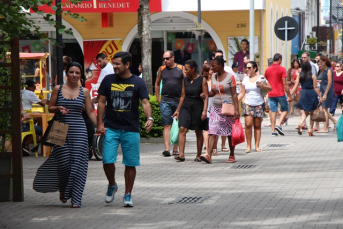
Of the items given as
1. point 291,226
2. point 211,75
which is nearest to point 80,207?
point 291,226

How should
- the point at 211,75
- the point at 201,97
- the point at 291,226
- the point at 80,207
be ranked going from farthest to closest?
1. the point at 211,75
2. the point at 201,97
3. the point at 80,207
4. the point at 291,226

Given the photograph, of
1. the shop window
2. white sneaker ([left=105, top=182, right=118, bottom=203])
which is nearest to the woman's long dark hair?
the shop window

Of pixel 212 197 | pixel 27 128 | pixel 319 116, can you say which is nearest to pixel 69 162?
pixel 212 197

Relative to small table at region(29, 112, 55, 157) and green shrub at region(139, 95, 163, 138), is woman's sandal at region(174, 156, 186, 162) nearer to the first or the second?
small table at region(29, 112, 55, 157)

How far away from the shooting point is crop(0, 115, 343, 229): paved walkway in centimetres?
820

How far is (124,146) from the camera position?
9328mm

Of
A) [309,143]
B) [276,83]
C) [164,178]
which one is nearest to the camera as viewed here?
[164,178]

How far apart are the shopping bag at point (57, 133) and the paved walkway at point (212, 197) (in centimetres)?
75

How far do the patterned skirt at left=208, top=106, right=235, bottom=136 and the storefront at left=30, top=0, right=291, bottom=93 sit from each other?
12733 mm

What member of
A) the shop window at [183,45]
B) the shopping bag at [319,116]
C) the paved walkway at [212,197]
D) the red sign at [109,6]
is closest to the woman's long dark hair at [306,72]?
the shopping bag at [319,116]

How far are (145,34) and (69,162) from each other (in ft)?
34.3

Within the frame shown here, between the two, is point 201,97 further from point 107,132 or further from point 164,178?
point 107,132

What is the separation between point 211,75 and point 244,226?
295 inches

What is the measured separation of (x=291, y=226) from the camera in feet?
25.5
